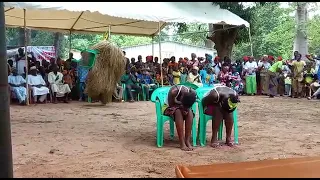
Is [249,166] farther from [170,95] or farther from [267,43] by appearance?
[267,43]

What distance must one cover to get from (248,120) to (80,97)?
555 centimetres

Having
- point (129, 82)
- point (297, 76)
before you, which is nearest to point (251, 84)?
point (297, 76)

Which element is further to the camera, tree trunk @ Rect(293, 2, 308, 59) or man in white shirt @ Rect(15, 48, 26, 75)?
tree trunk @ Rect(293, 2, 308, 59)

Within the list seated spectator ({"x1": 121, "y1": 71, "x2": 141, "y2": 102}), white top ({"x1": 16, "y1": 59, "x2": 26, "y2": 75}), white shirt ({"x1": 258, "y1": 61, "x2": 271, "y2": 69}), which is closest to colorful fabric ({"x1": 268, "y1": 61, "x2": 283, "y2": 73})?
white shirt ({"x1": 258, "y1": 61, "x2": 271, "y2": 69})

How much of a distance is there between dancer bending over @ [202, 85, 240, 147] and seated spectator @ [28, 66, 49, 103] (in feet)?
20.9

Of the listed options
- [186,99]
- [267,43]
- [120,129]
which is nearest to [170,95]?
[186,99]

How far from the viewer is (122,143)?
563 centimetres

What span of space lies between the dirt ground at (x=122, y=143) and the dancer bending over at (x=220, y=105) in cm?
33

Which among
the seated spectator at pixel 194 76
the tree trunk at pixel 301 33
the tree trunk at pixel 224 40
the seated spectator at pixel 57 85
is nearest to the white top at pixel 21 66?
the seated spectator at pixel 57 85

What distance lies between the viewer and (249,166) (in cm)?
248

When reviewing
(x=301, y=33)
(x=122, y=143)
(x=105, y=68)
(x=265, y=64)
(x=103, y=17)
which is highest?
(x=103, y=17)

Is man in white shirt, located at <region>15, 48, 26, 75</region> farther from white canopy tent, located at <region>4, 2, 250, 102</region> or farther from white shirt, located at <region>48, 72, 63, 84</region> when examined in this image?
white canopy tent, located at <region>4, 2, 250, 102</region>

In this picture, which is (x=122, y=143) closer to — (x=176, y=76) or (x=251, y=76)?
(x=176, y=76)

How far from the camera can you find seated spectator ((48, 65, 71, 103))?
10867 mm
